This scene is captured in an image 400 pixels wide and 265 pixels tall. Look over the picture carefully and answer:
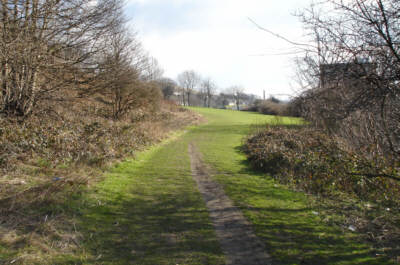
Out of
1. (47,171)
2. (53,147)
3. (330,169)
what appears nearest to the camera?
(47,171)

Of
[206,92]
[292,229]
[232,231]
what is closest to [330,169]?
[292,229]

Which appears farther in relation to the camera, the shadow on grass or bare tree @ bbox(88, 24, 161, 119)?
bare tree @ bbox(88, 24, 161, 119)

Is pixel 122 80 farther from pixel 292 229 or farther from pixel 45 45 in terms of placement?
pixel 292 229

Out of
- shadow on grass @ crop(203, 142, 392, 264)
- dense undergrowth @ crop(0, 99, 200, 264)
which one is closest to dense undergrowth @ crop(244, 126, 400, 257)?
shadow on grass @ crop(203, 142, 392, 264)

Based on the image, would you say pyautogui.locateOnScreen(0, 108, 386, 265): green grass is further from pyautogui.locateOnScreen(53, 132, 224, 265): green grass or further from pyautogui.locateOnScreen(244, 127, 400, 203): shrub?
pyautogui.locateOnScreen(244, 127, 400, 203): shrub

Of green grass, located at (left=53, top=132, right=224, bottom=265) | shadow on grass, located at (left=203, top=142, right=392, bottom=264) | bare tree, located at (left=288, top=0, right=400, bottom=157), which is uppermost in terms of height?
bare tree, located at (left=288, top=0, right=400, bottom=157)

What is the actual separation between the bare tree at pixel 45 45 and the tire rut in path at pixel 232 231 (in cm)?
642

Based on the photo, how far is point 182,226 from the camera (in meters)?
4.86

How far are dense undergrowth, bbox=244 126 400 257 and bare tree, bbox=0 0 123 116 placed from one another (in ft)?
25.4

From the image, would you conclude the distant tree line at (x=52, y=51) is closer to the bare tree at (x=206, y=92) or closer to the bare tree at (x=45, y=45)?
the bare tree at (x=45, y=45)

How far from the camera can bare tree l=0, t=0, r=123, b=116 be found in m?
7.62

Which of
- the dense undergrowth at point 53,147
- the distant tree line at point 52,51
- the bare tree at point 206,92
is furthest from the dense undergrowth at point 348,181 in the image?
the bare tree at point 206,92

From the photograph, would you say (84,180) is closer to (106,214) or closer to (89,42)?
(106,214)

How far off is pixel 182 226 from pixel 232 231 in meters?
0.90
